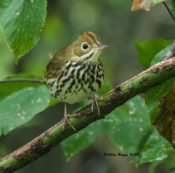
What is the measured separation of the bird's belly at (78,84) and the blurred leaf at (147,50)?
434mm

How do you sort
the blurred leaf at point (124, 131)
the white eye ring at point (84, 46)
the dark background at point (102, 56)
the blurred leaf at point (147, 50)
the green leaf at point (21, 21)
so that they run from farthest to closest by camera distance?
the dark background at point (102, 56), the white eye ring at point (84, 46), the blurred leaf at point (124, 131), the blurred leaf at point (147, 50), the green leaf at point (21, 21)

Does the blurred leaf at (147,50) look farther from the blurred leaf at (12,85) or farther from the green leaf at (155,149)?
the blurred leaf at (12,85)

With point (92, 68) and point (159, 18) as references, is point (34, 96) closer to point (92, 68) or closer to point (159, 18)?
point (92, 68)

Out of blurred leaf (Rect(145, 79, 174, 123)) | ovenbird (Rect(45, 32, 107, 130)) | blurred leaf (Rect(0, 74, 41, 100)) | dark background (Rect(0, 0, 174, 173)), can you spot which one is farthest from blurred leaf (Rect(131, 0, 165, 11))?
dark background (Rect(0, 0, 174, 173))

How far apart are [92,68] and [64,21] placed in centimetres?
442

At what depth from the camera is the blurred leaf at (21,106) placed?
7.08 feet

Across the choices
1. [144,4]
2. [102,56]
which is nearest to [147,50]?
[144,4]

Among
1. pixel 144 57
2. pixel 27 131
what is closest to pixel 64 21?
pixel 27 131

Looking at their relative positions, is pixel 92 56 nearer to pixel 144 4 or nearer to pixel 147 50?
pixel 147 50

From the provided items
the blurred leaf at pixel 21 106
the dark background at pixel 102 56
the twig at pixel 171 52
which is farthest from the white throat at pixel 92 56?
the dark background at pixel 102 56

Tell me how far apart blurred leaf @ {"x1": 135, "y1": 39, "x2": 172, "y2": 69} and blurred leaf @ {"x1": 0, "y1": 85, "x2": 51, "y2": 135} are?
0.63 meters

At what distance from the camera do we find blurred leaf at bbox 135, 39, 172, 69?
2.12 meters

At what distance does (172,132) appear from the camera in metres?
1.92

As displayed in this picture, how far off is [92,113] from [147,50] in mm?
542
